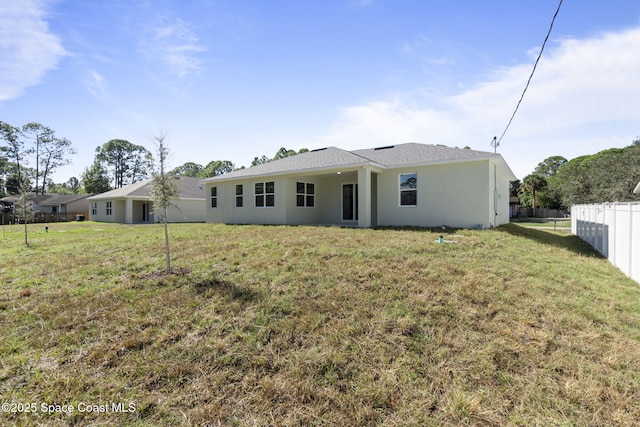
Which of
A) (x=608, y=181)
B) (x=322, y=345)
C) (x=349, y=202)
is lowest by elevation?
(x=322, y=345)

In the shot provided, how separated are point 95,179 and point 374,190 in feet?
172

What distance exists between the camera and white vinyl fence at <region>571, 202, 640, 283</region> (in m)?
5.82

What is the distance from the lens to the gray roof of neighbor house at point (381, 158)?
431 inches

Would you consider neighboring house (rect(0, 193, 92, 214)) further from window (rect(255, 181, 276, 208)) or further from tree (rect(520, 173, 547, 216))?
tree (rect(520, 173, 547, 216))

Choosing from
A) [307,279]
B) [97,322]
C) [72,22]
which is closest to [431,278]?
[307,279]

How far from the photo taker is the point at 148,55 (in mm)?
8016

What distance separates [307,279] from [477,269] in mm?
3294

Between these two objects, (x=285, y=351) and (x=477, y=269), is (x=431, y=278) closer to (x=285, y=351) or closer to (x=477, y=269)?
(x=477, y=269)

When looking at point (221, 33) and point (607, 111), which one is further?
point (607, 111)

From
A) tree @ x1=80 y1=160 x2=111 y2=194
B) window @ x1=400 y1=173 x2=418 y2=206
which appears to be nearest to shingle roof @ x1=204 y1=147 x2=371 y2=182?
window @ x1=400 y1=173 x2=418 y2=206

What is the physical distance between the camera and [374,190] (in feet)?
44.2

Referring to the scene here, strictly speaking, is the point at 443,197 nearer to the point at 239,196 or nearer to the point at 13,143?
the point at 239,196

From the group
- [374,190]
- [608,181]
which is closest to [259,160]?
[374,190]

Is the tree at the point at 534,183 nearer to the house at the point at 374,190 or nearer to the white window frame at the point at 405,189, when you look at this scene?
the house at the point at 374,190
